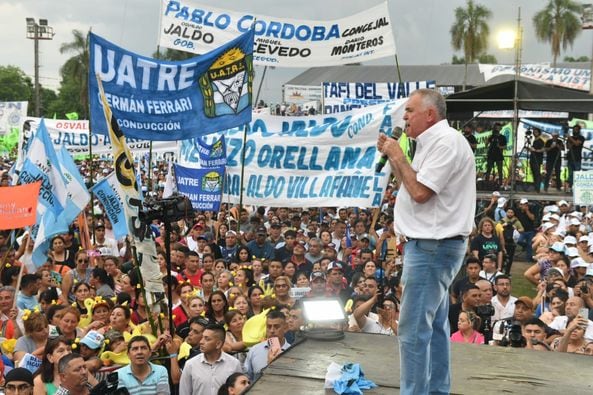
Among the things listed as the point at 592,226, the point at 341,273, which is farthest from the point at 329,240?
the point at 592,226

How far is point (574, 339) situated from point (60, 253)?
288 inches

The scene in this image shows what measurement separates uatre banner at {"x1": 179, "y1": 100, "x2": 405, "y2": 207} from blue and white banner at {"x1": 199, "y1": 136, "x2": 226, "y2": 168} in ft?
1.13

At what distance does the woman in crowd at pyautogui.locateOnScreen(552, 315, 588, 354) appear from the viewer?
5996 millimetres

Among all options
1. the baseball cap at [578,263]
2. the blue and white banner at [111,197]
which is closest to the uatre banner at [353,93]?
the baseball cap at [578,263]

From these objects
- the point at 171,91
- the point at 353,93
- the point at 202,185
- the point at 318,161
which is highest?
the point at 353,93

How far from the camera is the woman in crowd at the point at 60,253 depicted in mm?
10337

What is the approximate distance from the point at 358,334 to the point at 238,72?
235 inches

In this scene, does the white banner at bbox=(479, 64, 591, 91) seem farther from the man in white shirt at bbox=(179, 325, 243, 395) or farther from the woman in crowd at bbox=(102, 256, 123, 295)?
the man in white shirt at bbox=(179, 325, 243, 395)

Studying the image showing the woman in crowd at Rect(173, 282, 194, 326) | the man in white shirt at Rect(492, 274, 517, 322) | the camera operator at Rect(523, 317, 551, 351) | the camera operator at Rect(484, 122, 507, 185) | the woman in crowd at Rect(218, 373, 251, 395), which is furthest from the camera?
the camera operator at Rect(484, 122, 507, 185)

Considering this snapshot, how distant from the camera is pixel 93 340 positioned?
627cm

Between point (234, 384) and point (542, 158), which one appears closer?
point (234, 384)

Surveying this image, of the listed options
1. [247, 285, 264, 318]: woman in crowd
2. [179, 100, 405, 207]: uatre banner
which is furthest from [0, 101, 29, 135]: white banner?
[247, 285, 264, 318]: woman in crowd

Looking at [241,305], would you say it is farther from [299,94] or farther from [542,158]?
[299,94]

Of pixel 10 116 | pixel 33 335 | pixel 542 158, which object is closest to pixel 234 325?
pixel 33 335
